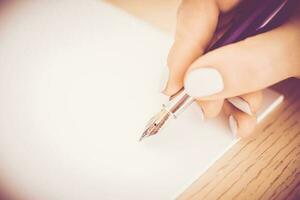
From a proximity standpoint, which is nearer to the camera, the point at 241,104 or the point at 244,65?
the point at 244,65

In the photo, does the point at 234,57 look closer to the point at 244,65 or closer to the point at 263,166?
the point at 244,65

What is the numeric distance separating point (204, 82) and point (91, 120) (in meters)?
0.17

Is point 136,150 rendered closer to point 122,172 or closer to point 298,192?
point 122,172

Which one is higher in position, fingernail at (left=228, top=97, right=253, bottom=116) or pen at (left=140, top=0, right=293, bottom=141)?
pen at (left=140, top=0, right=293, bottom=141)

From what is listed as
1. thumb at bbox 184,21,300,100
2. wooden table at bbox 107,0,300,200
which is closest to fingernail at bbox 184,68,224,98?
thumb at bbox 184,21,300,100

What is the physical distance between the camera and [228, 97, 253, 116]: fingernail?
46cm

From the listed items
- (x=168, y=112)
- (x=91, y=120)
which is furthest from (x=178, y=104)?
(x=91, y=120)

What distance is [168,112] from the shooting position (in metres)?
0.43

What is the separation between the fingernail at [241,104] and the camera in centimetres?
46

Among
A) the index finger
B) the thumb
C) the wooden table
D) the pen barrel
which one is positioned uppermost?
the index finger

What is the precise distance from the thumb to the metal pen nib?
0.04 m

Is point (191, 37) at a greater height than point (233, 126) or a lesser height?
greater

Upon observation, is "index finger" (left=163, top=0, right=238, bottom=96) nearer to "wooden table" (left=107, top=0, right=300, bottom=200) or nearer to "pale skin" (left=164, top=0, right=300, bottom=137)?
"pale skin" (left=164, top=0, right=300, bottom=137)

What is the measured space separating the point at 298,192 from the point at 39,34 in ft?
1.58
